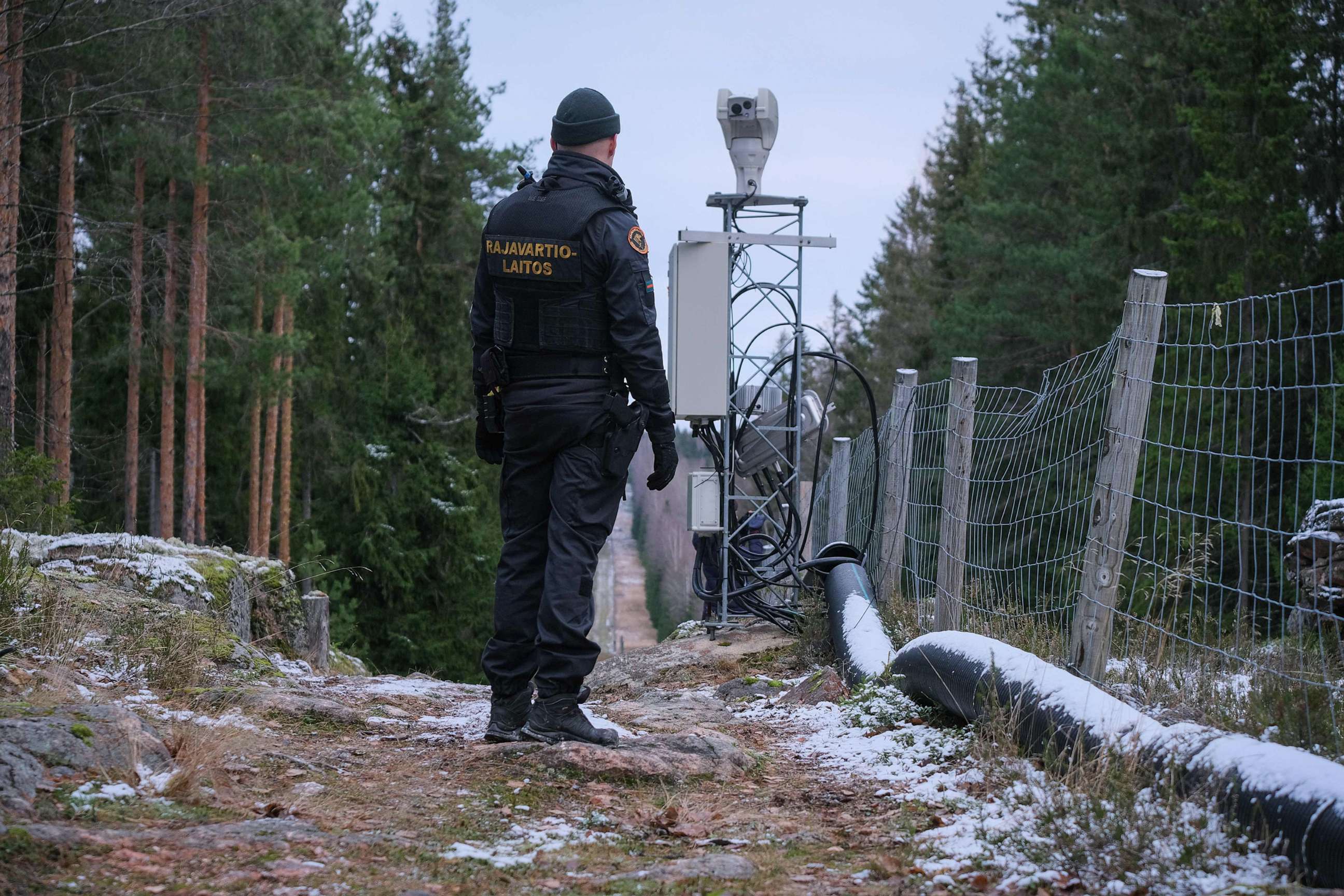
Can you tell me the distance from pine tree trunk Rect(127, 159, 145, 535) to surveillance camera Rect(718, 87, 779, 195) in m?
12.8

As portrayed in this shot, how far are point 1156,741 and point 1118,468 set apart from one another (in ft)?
4.31

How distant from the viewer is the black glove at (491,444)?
4.68 metres

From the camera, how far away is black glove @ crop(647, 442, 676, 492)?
174 inches

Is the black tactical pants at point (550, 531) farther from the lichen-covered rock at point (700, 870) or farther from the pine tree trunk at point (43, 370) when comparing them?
the pine tree trunk at point (43, 370)

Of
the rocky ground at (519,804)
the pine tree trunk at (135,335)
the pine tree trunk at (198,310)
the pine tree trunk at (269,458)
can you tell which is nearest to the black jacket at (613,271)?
the rocky ground at (519,804)

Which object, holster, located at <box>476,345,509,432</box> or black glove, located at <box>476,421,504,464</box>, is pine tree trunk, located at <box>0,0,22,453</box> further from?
holster, located at <box>476,345,509,432</box>

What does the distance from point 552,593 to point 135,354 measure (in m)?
19.8

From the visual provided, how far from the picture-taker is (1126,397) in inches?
163

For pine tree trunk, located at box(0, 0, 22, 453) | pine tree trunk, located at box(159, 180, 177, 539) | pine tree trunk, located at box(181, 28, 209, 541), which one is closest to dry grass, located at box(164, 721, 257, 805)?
pine tree trunk, located at box(0, 0, 22, 453)

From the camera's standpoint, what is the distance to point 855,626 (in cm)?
612

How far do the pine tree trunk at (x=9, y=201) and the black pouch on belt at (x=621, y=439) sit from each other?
10.2 meters

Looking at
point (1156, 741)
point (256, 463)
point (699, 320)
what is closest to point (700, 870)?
point (1156, 741)

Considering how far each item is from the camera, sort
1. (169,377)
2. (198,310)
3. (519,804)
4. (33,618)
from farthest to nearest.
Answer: (169,377)
(198,310)
(33,618)
(519,804)

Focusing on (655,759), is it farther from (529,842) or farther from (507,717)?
(529,842)
